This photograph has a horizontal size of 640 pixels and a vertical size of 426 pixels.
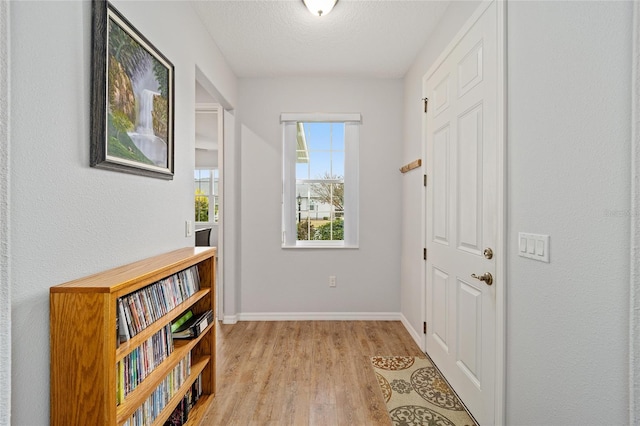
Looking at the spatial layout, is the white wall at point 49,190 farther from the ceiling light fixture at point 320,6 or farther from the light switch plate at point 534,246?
the light switch plate at point 534,246

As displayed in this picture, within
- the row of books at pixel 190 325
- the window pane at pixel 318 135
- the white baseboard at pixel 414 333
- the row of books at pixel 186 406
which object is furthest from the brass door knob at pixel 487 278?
the window pane at pixel 318 135

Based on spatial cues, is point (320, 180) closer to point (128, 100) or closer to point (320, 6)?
point (320, 6)

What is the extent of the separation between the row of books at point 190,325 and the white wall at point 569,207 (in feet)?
5.33

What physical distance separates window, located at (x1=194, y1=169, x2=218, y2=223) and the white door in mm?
6008

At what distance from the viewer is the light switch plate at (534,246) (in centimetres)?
127

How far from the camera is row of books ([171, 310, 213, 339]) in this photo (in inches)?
69.6

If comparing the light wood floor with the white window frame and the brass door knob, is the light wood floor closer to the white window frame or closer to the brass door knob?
the brass door knob

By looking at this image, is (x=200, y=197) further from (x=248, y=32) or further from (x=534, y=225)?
(x=534, y=225)

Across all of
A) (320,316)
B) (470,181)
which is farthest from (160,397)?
(320,316)

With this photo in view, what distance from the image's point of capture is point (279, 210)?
3.50 m

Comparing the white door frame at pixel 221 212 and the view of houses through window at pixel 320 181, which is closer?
the white door frame at pixel 221 212

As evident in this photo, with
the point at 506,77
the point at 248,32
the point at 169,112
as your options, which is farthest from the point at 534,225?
the point at 248,32

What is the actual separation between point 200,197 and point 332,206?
16.3 feet

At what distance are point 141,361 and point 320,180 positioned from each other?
2.59 m
